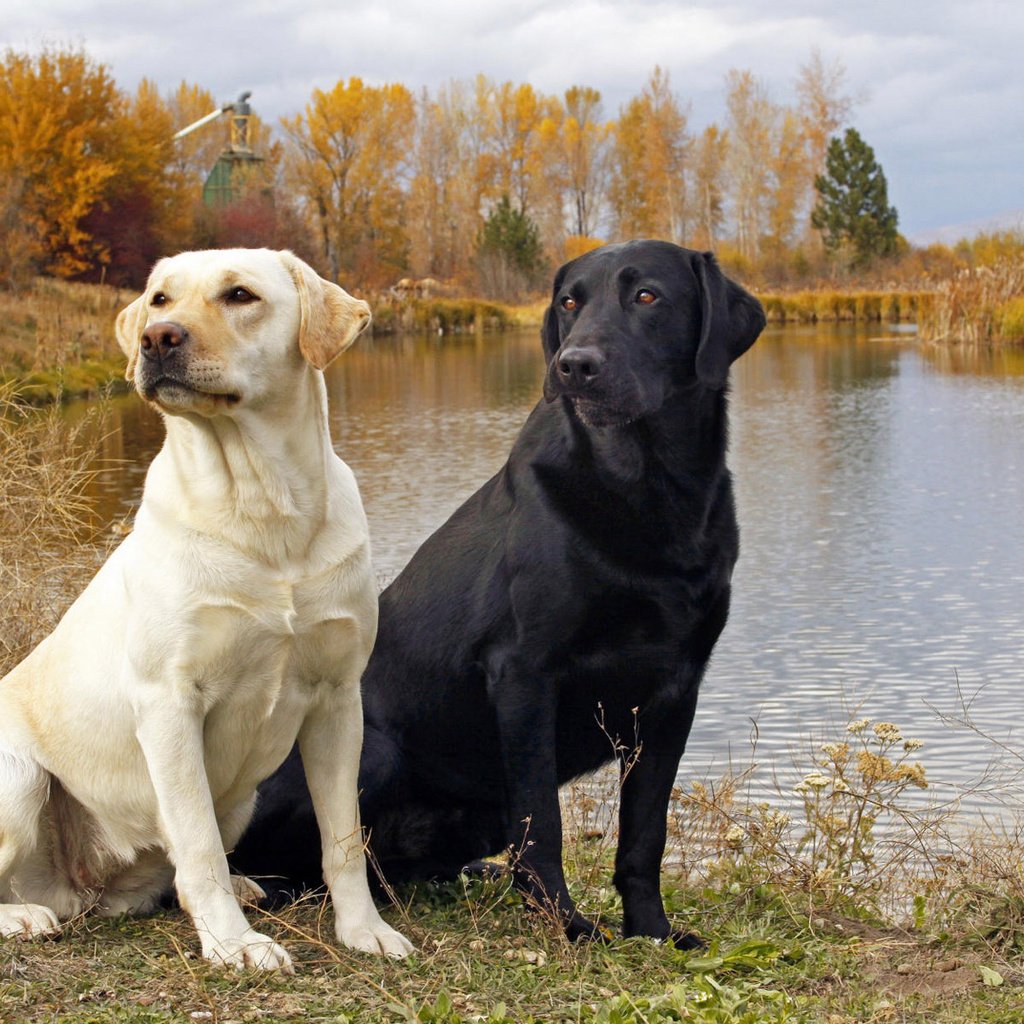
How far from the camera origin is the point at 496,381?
29.2 m

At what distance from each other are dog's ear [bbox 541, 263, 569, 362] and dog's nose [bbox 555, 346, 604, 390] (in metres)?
0.38

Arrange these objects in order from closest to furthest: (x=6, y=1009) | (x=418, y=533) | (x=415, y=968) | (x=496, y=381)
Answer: (x=6, y=1009) → (x=415, y=968) → (x=418, y=533) → (x=496, y=381)

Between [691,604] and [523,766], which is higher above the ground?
[691,604]

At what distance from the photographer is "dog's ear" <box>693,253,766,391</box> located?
3928 millimetres

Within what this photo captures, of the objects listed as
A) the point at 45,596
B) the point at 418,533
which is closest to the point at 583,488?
the point at 45,596

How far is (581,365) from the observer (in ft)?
12.3

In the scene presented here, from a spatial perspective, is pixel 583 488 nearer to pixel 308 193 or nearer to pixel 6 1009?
pixel 6 1009

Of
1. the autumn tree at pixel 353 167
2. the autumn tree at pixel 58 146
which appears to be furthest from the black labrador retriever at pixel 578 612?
the autumn tree at pixel 353 167

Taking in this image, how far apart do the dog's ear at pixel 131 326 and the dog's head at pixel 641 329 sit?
1.09 metres

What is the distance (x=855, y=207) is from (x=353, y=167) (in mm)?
25730

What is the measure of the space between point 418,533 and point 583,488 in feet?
28.7

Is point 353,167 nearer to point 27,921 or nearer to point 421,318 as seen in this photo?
point 421,318

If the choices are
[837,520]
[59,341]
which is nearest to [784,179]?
[59,341]

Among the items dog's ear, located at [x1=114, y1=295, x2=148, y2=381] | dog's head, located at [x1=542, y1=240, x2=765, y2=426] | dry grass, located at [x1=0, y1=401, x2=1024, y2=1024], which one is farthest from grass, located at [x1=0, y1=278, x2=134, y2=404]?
dog's head, located at [x1=542, y1=240, x2=765, y2=426]
